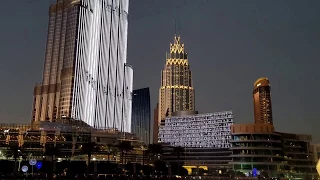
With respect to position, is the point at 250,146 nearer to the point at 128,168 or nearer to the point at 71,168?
the point at 128,168

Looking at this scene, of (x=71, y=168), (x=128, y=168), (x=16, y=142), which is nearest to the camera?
(x=71, y=168)

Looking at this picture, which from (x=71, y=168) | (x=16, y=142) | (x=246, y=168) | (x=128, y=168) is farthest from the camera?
(x=16, y=142)

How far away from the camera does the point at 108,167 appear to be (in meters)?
146

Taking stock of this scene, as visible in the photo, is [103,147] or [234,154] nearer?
[234,154]

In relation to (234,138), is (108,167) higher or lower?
lower

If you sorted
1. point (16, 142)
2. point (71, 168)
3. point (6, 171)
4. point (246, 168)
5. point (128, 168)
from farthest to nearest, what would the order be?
point (16, 142), point (246, 168), point (128, 168), point (71, 168), point (6, 171)

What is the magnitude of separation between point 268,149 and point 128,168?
6730 centimetres

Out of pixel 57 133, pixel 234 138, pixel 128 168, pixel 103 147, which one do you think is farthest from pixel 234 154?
pixel 57 133

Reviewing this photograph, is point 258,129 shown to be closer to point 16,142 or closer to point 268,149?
point 268,149

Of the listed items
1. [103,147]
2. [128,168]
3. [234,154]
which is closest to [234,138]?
[234,154]

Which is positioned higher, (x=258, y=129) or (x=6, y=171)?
(x=258, y=129)

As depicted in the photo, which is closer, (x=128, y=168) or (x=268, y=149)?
(x=128, y=168)

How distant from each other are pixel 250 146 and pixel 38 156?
3995 inches

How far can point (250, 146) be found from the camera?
17350cm
